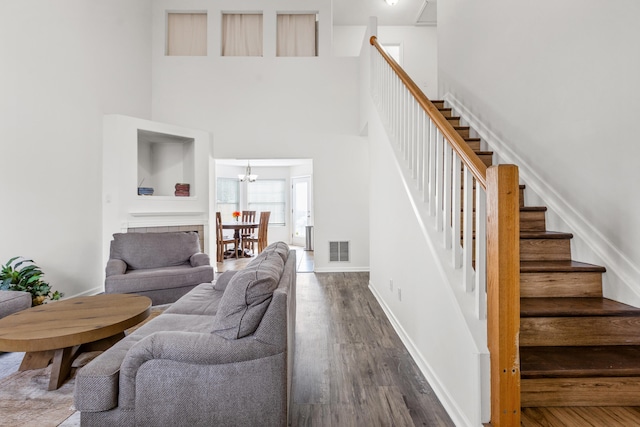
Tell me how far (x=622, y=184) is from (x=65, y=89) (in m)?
5.34

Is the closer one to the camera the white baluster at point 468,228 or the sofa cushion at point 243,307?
the sofa cushion at point 243,307

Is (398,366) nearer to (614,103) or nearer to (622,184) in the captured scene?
(622,184)

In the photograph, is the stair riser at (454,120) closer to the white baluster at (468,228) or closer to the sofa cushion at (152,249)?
the white baluster at (468,228)

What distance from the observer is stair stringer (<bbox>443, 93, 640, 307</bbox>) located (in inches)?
73.7


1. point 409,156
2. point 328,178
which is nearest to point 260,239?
point 328,178

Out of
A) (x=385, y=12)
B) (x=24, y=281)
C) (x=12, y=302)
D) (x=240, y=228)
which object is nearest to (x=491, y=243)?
(x=12, y=302)

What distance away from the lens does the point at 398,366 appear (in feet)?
7.27

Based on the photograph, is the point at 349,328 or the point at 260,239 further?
the point at 260,239

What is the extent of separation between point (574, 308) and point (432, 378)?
91 centimetres

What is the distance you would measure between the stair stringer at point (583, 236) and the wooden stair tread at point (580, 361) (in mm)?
344

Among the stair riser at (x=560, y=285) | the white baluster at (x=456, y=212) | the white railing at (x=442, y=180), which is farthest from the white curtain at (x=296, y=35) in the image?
the stair riser at (x=560, y=285)

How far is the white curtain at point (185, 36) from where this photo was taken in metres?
5.54

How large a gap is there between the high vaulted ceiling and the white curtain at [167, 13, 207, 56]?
2551mm

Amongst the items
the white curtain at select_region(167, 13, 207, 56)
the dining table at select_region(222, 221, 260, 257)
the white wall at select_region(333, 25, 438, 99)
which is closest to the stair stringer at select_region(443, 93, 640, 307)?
the white wall at select_region(333, 25, 438, 99)
